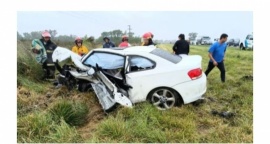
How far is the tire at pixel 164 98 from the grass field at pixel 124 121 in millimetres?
182

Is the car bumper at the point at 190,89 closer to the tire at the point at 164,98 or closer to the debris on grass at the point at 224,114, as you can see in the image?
the tire at the point at 164,98

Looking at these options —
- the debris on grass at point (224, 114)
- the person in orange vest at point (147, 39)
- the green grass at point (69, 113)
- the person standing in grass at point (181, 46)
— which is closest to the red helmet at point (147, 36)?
the person in orange vest at point (147, 39)

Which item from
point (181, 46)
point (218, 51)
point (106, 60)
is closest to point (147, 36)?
point (181, 46)

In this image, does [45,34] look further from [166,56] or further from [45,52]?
[166,56]

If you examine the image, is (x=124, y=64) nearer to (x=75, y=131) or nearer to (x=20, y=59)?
(x=75, y=131)

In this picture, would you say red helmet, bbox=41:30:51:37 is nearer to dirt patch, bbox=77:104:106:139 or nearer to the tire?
dirt patch, bbox=77:104:106:139

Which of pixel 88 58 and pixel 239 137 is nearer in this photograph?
pixel 239 137

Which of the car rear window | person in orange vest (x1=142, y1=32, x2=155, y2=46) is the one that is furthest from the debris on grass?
person in orange vest (x1=142, y1=32, x2=155, y2=46)

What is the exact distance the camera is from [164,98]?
5.46m

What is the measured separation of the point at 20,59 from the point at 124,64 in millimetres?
3402

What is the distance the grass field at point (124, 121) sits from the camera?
4328 mm

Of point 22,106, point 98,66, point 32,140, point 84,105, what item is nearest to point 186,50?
point 98,66

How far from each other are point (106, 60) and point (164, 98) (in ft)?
4.50

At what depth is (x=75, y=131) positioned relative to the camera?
4477 mm
